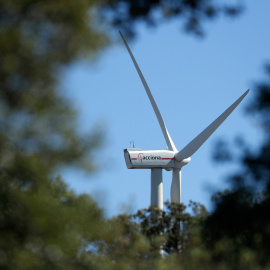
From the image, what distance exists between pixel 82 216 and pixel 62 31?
3.16 m

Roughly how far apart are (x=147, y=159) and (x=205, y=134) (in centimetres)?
484

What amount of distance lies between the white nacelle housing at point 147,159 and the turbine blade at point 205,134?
3.76 ft

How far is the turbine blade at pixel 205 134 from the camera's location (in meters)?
33.1

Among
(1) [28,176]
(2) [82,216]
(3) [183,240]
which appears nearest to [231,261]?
(2) [82,216]

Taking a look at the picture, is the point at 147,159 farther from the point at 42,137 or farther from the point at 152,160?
the point at 42,137

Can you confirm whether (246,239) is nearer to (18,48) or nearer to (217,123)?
(18,48)

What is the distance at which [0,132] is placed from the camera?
11328 millimetres

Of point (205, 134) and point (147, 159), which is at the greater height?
point (147, 159)

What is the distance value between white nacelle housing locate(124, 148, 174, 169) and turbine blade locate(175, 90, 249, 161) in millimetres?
1146

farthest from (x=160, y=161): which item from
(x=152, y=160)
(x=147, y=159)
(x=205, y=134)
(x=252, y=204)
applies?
(x=252, y=204)

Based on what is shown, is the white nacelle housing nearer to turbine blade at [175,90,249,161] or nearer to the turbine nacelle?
the turbine nacelle

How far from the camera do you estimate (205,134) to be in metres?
33.8

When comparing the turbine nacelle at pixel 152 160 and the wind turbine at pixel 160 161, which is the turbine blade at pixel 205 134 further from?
the turbine nacelle at pixel 152 160

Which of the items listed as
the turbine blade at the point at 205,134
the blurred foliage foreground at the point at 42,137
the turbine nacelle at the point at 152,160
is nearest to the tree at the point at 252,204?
the blurred foliage foreground at the point at 42,137
